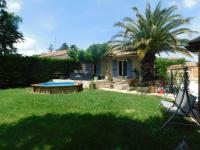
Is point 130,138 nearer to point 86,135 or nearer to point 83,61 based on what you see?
point 86,135

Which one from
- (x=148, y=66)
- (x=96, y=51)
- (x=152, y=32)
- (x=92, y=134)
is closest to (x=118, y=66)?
(x=96, y=51)

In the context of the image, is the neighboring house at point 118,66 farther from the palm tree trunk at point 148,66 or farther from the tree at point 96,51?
the palm tree trunk at point 148,66

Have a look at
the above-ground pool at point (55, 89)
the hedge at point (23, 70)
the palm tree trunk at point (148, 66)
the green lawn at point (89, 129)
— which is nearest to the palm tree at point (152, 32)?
the palm tree trunk at point (148, 66)

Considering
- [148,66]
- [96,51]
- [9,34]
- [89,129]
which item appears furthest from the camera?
[9,34]

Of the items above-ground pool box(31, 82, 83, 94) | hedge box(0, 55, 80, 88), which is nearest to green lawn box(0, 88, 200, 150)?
above-ground pool box(31, 82, 83, 94)

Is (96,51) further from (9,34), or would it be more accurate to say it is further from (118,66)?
(9,34)

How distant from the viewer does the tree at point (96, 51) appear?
110 ft

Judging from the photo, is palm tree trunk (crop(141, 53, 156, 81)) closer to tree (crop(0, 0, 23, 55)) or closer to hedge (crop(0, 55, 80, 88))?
hedge (crop(0, 55, 80, 88))

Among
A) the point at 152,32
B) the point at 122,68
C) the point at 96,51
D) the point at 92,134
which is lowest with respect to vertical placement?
the point at 92,134

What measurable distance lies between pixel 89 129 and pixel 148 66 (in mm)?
15149

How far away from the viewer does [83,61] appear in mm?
35938

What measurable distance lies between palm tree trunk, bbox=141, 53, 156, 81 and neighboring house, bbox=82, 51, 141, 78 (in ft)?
21.0

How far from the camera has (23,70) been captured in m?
25.8

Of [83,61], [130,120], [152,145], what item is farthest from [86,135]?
[83,61]
